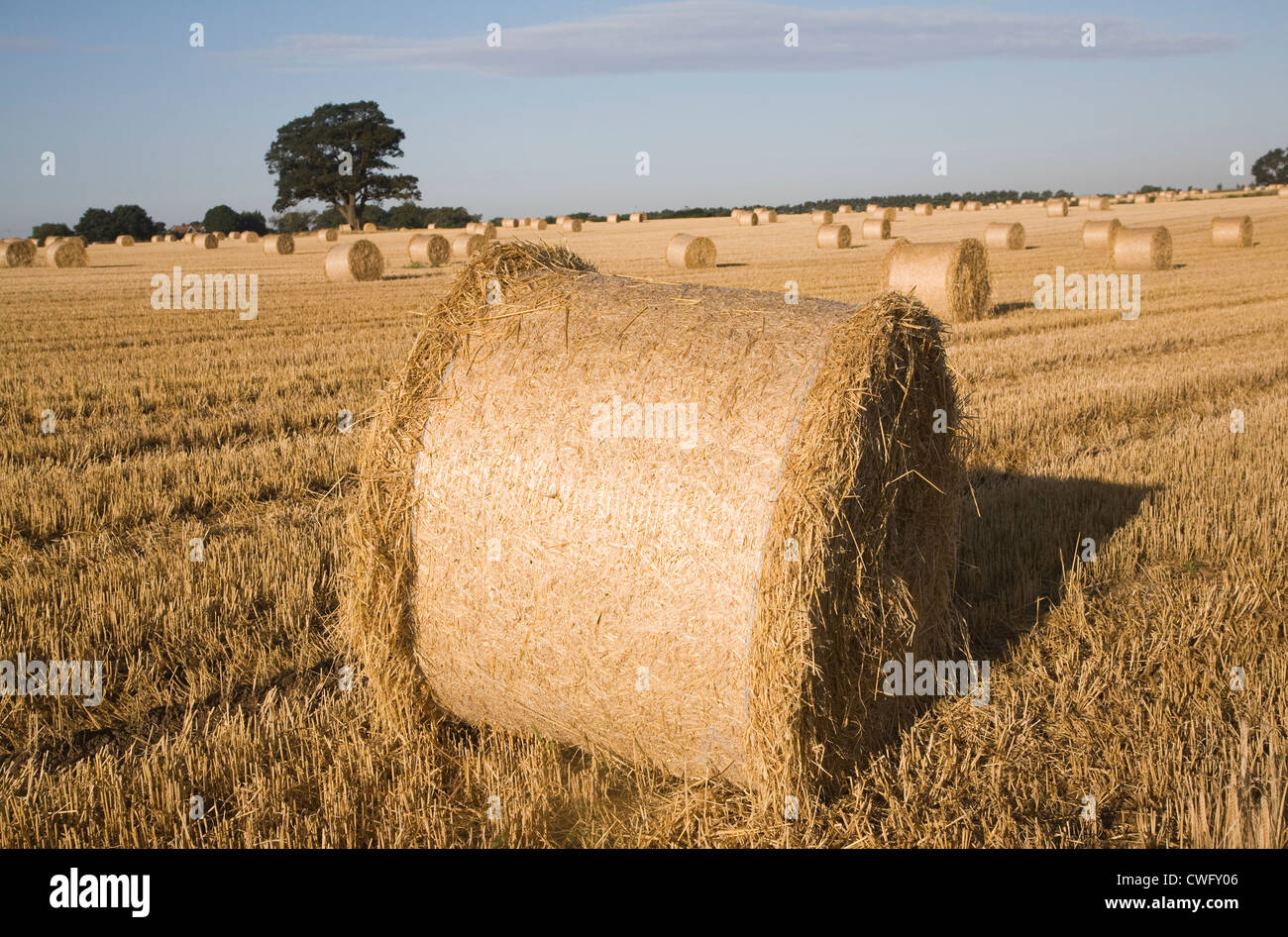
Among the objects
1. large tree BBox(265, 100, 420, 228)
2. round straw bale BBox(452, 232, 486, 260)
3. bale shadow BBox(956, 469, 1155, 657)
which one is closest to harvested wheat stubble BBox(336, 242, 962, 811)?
bale shadow BBox(956, 469, 1155, 657)

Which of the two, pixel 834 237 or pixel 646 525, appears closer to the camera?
pixel 646 525

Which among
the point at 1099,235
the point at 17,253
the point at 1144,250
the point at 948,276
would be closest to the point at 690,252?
the point at 1144,250

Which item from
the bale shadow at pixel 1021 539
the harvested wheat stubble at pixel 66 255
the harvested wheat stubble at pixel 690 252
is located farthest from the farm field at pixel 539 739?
the harvested wheat stubble at pixel 66 255

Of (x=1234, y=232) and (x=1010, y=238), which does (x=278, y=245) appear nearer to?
(x=1010, y=238)

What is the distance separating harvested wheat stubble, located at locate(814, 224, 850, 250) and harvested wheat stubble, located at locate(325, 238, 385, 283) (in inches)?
588

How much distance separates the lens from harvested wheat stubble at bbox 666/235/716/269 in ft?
86.3

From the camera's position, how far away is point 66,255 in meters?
30.8

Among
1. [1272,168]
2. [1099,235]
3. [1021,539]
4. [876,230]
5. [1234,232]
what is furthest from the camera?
[1272,168]

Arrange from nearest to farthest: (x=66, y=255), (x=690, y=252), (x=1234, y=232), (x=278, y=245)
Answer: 1. (x=690, y=252)
2. (x=1234, y=232)
3. (x=66, y=255)
4. (x=278, y=245)

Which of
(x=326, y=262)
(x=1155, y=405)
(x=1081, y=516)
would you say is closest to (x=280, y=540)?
(x=1081, y=516)

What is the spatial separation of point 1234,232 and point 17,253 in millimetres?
34788

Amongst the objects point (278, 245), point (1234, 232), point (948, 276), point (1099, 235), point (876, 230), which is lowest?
point (948, 276)

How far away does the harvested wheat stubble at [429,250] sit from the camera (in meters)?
30.4
